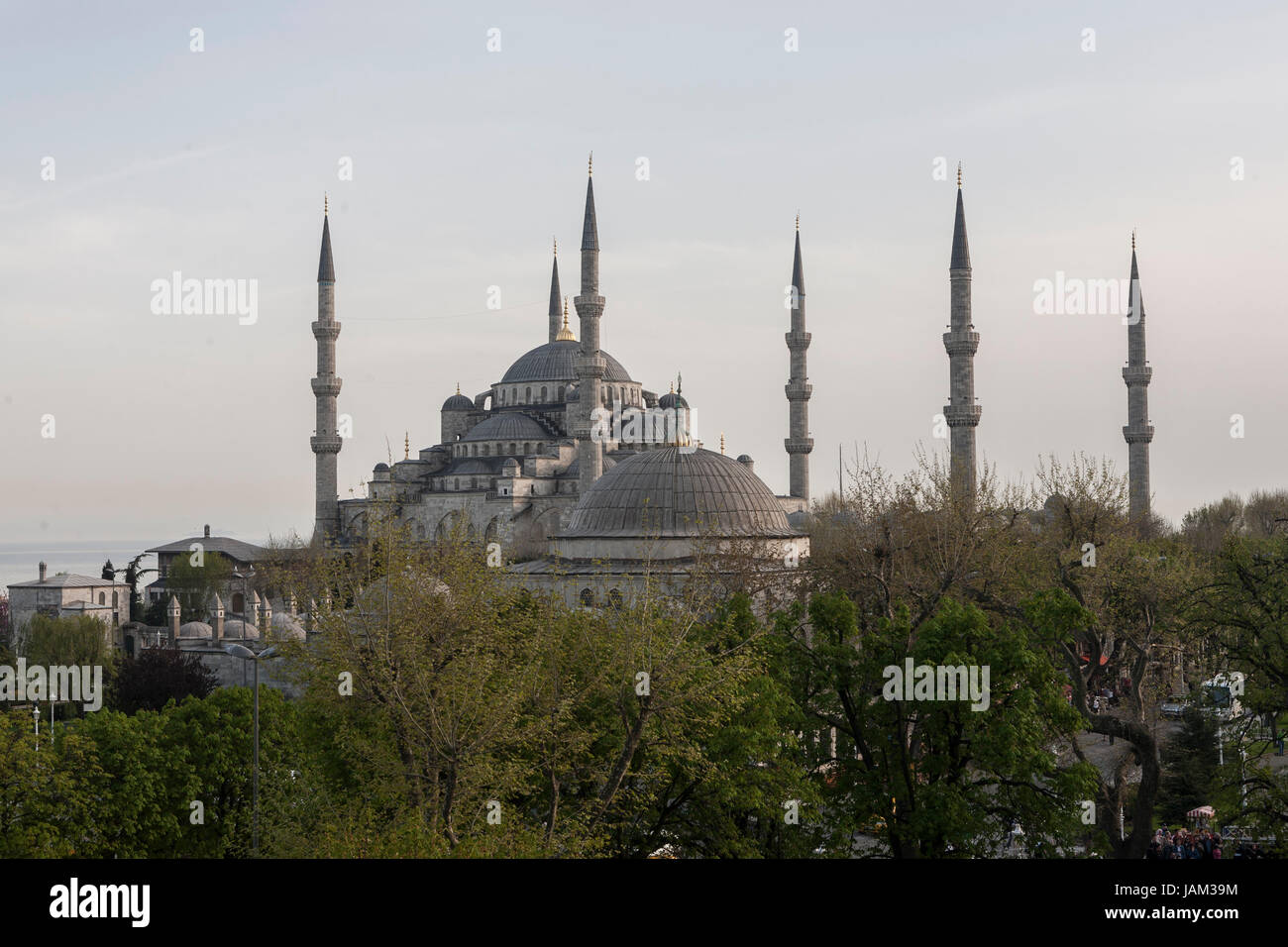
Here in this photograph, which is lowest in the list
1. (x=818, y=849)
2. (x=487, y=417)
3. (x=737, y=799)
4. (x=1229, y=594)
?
(x=818, y=849)

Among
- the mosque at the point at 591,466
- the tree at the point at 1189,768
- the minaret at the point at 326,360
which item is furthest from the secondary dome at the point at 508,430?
the tree at the point at 1189,768

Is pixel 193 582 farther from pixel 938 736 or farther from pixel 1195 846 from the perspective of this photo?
pixel 938 736

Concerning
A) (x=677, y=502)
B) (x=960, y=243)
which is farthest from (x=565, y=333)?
(x=677, y=502)

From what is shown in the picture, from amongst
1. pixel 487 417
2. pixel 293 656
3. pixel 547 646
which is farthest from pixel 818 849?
pixel 487 417

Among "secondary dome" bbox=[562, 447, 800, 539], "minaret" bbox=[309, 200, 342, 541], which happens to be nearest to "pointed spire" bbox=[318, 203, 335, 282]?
"minaret" bbox=[309, 200, 342, 541]
